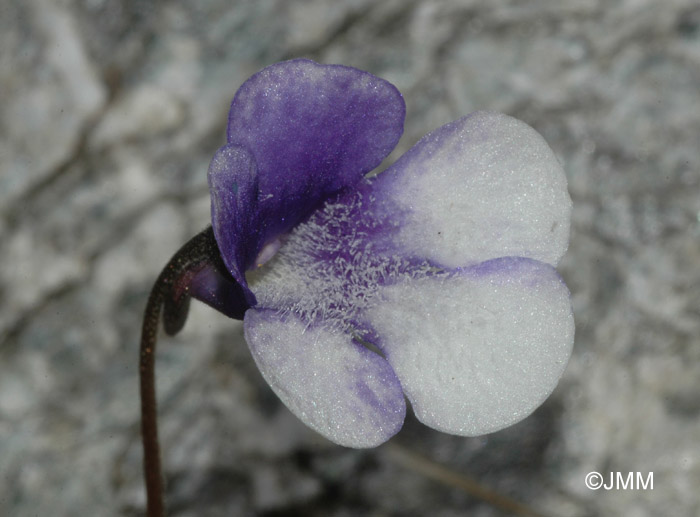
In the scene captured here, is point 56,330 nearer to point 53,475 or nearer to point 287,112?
point 53,475

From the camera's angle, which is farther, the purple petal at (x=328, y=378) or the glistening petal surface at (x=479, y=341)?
the glistening petal surface at (x=479, y=341)

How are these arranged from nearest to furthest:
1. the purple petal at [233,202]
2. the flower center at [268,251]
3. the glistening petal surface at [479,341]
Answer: the purple petal at [233,202], the glistening petal surface at [479,341], the flower center at [268,251]

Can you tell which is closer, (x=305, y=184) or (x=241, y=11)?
(x=305, y=184)

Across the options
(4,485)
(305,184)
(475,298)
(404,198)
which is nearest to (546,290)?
(475,298)

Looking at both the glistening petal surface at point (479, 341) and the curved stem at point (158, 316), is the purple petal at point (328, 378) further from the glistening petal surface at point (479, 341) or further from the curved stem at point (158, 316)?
the curved stem at point (158, 316)

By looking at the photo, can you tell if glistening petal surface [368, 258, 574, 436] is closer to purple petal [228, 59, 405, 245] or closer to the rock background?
purple petal [228, 59, 405, 245]

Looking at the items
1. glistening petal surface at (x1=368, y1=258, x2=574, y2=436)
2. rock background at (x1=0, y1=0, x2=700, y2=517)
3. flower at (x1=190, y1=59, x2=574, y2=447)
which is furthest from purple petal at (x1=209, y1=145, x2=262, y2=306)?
rock background at (x1=0, y1=0, x2=700, y2=517)

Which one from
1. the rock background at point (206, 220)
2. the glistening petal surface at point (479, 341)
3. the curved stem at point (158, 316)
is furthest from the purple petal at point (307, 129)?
the rock background at point (206, 220)

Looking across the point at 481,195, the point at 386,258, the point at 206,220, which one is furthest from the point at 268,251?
the point at 206,220
